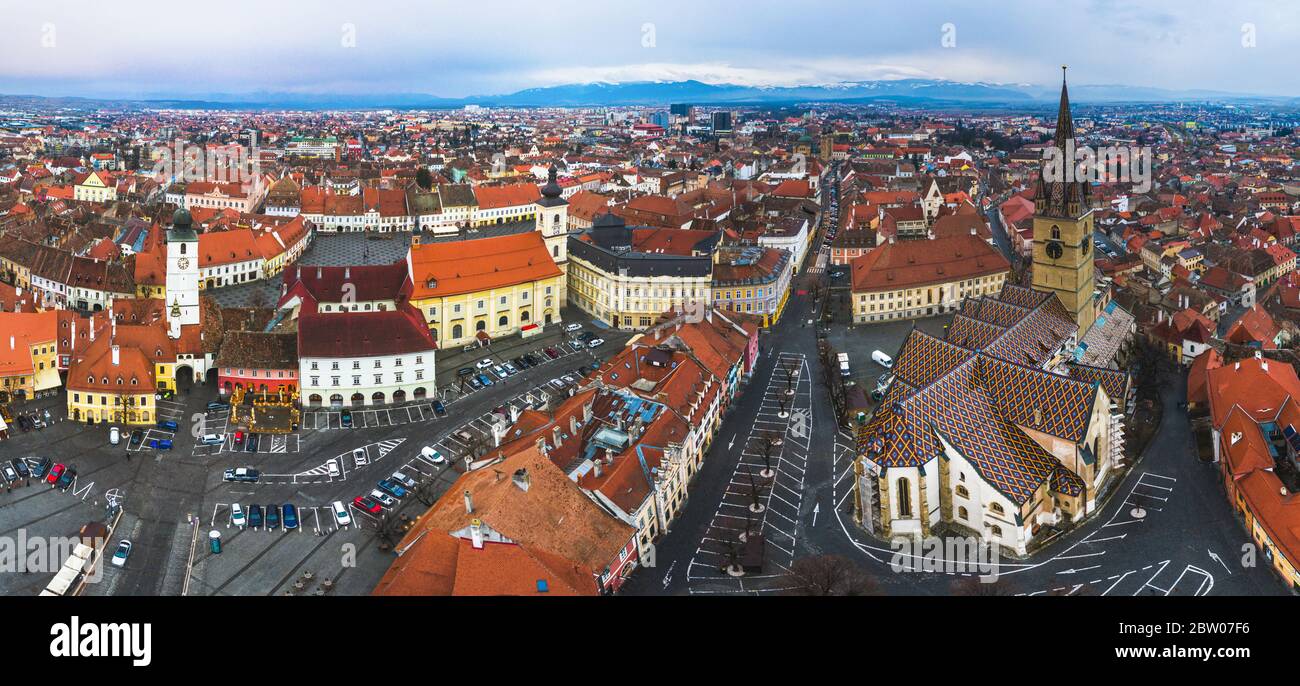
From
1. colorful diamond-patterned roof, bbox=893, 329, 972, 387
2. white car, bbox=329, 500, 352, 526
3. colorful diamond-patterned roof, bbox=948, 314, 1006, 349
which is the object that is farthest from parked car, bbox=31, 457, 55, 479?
colorful diamond-patterned roof, bbox=948, 314, 1006, 349

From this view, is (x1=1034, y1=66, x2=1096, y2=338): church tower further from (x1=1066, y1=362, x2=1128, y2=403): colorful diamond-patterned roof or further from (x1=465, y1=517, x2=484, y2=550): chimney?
(x1=465, y1=517, x2=484, y2=550): chimney

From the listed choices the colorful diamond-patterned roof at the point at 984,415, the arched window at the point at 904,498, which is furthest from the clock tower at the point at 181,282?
the arched window at the point at 904,498

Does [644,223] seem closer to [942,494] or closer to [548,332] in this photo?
[548,332]

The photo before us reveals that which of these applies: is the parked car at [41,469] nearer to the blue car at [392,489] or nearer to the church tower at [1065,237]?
the blue car at [392,489]

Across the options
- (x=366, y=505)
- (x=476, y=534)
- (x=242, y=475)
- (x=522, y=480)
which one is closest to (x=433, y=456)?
(x=366, y=505)

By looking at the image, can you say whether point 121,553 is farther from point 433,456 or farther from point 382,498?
point 433,456
